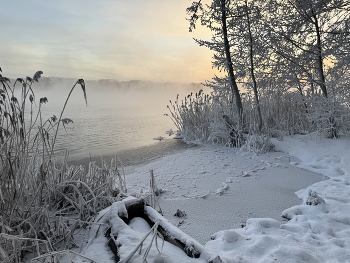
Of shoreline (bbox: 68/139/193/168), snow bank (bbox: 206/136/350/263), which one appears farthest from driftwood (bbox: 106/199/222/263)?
shoreline (bbox: 68/139/193/168)

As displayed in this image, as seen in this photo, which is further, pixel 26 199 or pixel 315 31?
pixel 315 31

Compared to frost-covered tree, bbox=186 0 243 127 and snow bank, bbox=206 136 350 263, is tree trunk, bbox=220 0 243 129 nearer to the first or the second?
frost-covered tree, bbox=186 0 243 127

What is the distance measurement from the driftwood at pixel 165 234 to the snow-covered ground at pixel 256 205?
4 cm

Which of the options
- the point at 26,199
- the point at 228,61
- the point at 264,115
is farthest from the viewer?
the point at 264,115

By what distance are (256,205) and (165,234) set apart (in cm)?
159

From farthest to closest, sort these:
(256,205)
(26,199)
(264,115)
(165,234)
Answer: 1. (264,115)
2. (256,205)
3. (26,199)
4. (165,234)

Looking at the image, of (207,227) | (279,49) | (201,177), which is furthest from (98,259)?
(279,49)

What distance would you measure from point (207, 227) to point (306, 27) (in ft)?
21.0

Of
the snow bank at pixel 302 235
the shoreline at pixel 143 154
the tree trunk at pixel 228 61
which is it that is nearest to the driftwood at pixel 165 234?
the snow bank at pixel 302 235

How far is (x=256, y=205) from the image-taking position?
2883 mm

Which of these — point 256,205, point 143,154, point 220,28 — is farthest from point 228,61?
point 256,205

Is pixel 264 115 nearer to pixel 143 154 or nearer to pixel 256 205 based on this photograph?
pixel 143 154

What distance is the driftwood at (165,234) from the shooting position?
1.44 meters

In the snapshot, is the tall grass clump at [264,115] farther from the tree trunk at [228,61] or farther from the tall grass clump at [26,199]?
the tall grass clump at [26,199]
